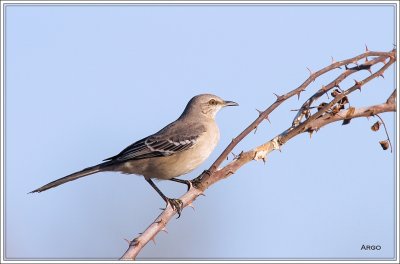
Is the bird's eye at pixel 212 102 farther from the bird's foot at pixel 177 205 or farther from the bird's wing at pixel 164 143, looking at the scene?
the bird's foot at pixel 177 205

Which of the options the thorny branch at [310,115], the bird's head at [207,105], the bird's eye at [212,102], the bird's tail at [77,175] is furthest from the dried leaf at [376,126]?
the bird's eye at [212,102]

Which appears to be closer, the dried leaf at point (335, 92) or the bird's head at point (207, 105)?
the dried leaf at point (335, 92)

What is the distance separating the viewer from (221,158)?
405cm

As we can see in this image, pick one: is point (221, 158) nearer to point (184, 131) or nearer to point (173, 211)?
point (173, 211)

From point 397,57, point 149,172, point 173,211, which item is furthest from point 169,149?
point 397,57

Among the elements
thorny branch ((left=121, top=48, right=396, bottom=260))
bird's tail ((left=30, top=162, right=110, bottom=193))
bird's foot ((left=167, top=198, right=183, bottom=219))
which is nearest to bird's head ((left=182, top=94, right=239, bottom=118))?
bird's tail ((left=30, top=162, right=110, bottom=193))

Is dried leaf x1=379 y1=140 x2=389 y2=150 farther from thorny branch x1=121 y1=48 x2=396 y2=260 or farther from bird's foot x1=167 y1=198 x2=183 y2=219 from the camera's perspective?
bird's foot x1=167 y1=198 x2=183 y2=219

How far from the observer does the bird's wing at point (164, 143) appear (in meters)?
7.34

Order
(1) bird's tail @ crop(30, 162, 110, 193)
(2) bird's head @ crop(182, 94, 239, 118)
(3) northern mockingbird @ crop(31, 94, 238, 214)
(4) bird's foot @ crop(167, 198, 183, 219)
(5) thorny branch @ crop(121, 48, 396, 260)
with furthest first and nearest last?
(2) bird's head @ crop(182, 94, 239, 118) → (3) northern mockingbird @ crop(31, 94, 238, 214) → (1) bird's tail @ crop(30, 162, 110, 193) → (4) bird's foot @ crop(167, 198, 183, 219) → (5) thorny branch @ crop(121, 48, 396, 260)

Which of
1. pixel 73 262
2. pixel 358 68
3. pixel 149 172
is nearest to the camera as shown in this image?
pixel 358 68

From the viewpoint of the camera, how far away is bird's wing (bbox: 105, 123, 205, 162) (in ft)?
24.1

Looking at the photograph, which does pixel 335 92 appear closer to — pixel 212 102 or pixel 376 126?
pixel 376 126

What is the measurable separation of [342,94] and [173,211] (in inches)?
59.8

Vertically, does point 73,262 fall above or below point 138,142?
below
